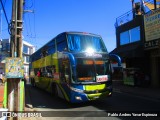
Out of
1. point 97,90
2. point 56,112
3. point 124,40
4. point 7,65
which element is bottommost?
point 56,112

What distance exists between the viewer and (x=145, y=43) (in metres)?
23.5

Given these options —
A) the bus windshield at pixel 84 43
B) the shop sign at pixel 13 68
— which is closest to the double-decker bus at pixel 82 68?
the bus windshield at pixel 84 43

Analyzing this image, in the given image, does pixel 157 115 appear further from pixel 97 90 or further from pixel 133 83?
pixel 133 83

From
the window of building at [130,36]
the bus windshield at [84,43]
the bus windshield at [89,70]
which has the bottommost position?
the bus windshield at [89,70]

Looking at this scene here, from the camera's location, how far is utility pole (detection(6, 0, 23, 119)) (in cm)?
960

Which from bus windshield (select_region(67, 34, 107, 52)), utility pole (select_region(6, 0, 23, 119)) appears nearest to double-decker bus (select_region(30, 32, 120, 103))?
bus windshield (select_region(67, 34, 107, 52))

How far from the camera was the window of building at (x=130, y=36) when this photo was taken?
25.5m

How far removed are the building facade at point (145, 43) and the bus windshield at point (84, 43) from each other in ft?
28.4

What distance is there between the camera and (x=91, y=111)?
39.6 ft

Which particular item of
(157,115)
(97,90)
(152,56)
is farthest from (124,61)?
(157,115)

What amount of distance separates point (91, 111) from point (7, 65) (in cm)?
476

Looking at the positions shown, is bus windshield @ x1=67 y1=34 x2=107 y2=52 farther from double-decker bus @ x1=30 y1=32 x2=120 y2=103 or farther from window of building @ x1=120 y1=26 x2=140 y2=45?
window of building @ x1=120 y1=26 x2=140 y2=45

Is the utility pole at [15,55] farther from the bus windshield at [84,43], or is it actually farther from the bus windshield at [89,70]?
the bus windshield at [89,70]

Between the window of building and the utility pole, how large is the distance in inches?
674
